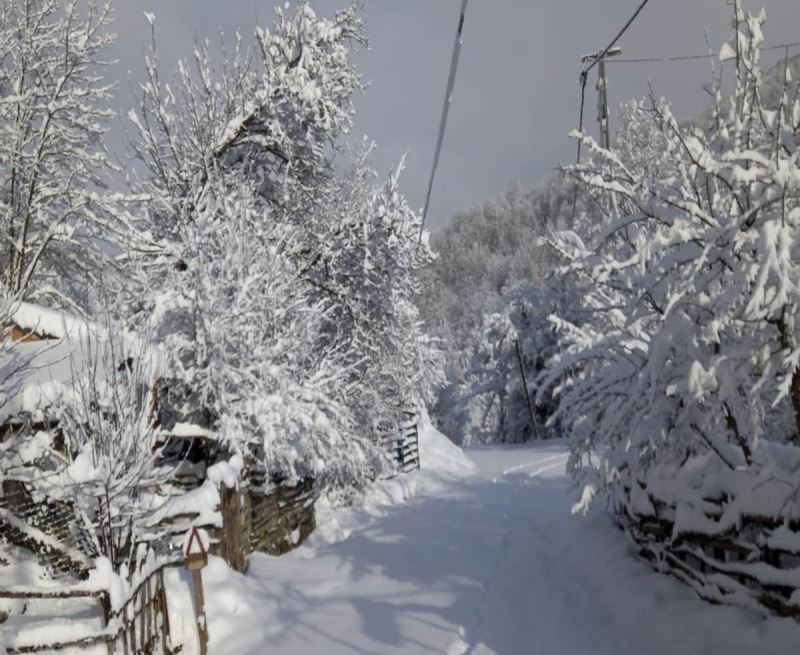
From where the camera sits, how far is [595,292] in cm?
906

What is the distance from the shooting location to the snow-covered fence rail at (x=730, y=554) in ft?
15.0

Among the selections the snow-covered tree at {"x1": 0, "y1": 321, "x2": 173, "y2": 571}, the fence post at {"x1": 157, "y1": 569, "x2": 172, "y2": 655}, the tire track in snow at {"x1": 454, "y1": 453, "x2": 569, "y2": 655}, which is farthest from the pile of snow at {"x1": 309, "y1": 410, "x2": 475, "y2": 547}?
the snow-covered tree at {"x1": 0, "y1": 321, "x2": 173, "y2": 571}

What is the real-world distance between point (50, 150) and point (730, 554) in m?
15.0

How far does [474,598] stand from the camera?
7.66 meters

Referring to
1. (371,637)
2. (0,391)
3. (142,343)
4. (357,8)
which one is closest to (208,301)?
(142,343)

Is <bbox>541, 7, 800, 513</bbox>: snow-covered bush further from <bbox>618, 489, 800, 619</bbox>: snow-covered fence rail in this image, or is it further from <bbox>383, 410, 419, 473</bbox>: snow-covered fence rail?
<bbox>383, 410, 419, 473</bbox>: snow-covered fence rail

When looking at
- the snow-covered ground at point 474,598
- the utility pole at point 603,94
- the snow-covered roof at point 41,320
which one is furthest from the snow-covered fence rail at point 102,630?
the utility pole at point 603,94

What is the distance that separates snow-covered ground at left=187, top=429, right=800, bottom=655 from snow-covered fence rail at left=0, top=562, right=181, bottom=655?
1181 mm

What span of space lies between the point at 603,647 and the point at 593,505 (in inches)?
206

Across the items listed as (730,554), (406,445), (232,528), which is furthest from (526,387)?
(730,554)

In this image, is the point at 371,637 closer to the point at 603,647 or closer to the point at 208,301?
the point at 603,647

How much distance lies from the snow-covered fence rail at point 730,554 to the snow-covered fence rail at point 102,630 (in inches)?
206

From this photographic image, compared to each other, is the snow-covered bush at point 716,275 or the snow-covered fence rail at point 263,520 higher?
the snow-covered bush at point 716,275

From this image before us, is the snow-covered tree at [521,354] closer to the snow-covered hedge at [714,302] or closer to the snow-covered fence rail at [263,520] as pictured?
the snow-covered fence rail at [263,520]
